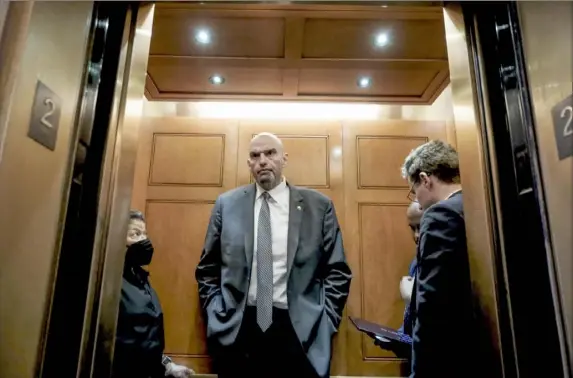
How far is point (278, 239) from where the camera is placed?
2.10 m

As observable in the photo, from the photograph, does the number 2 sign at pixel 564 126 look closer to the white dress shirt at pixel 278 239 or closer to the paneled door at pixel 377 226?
the white dress shirt at pixel 278 239

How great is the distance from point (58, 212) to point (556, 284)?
1.14 m

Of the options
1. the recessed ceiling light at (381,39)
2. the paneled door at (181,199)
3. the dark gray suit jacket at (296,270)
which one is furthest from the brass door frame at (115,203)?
the paneled door at (181,199)

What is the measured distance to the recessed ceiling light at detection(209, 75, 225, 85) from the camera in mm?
2412

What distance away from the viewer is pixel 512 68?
1.18m

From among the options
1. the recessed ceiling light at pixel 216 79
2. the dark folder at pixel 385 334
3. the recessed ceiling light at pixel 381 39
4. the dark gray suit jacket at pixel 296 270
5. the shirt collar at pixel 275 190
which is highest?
Result: the recessed ceiling light at pixel 216 79

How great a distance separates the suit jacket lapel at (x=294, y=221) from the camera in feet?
6.61

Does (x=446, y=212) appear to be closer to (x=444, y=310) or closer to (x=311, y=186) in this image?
(x=444, y=310)

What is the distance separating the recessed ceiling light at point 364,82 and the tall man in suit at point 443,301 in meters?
1.21

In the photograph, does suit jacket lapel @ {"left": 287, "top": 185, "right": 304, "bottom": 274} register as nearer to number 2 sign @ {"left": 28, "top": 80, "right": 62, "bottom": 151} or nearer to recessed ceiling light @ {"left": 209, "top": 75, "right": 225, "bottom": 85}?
recessed ceiling light @ {"left": 209, "top": 75, "right": 225, "bottom": 85}

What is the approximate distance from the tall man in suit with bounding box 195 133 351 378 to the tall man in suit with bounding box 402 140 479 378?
67cm

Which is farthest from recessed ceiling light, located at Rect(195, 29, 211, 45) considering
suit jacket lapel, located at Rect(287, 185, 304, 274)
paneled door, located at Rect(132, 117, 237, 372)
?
suit jacket lapel, located at Rect(287, 185, 304, 274)

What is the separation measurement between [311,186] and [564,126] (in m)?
1.73

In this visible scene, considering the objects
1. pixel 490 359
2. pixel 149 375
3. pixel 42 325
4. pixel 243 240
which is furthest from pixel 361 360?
pixel 42 325
